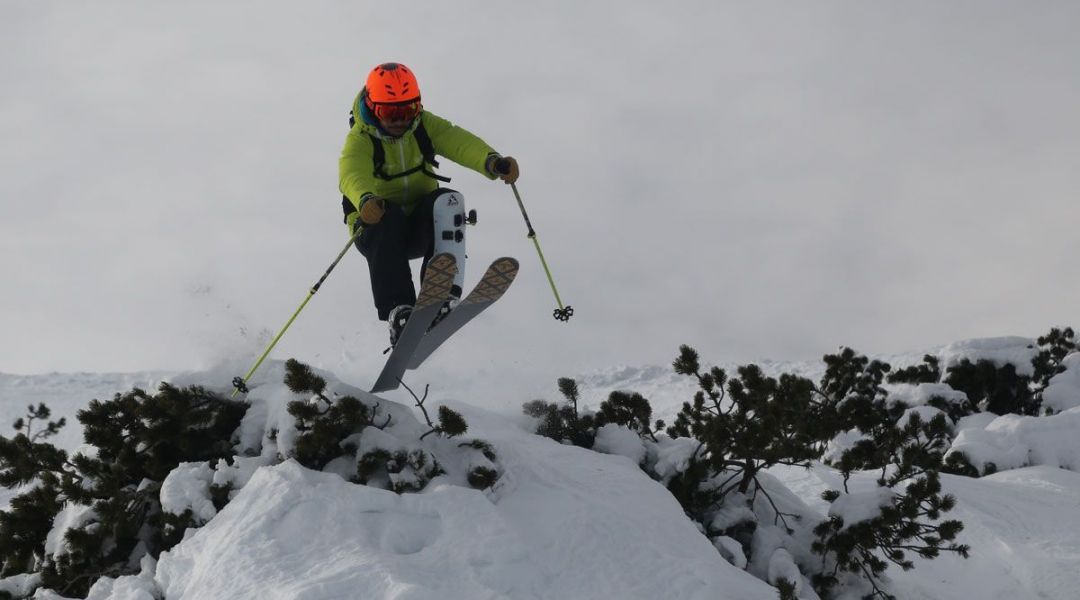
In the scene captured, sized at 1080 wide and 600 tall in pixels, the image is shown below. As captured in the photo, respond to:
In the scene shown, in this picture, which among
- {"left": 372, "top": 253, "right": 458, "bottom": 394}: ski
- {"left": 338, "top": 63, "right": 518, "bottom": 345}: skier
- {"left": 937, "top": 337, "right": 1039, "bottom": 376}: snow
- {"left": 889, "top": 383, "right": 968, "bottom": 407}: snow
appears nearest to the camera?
{"left": 372, "top": 253, "right": 458, "bottom": 394}: ski

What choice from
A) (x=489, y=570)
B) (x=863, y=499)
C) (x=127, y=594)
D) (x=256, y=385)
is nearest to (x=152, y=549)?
(x=127, y=594)

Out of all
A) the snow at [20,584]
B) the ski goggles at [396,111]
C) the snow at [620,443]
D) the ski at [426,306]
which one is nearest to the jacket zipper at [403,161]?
the ski goggles at [396,111]

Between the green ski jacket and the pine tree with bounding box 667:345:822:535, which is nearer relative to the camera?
the pine tree with bounding box 667:345:822:535

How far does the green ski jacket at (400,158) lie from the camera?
7.66 m

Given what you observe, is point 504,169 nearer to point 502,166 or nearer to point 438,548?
point 502,166

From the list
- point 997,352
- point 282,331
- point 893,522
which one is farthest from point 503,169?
point 997,352

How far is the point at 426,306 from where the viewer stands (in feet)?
24.8

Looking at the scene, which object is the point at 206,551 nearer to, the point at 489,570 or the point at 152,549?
the point at 152,549

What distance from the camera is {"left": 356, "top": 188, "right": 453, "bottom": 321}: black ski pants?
7816 mm

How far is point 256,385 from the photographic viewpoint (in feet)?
24.0

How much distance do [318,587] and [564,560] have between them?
1552 millimetres

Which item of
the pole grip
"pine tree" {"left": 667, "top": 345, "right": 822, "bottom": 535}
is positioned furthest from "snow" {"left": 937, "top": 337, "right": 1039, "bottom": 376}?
the pole grip

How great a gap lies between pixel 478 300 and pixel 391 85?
6.65 feet

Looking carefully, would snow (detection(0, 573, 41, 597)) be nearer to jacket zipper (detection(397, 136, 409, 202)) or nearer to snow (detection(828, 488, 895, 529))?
jacket zipper (detection(397, 136, 409, 202))
